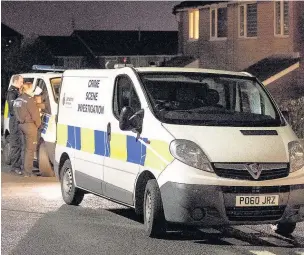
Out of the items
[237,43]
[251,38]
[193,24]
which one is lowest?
[237,43]

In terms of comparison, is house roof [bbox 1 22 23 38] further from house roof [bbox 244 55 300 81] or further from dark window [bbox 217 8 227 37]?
house roof [bbox 244 55 300 81]

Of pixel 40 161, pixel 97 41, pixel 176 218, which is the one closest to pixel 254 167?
pixel 176 218

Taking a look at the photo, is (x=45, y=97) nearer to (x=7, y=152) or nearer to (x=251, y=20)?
(x=7, y=152)

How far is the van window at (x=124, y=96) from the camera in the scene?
9.48 metres

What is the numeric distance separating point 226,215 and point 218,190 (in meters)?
0.26

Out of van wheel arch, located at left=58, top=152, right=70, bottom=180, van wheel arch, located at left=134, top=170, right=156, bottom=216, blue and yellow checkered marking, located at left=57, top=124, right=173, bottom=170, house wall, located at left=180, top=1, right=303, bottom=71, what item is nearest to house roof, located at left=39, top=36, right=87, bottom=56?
house wall, located at left=180, top=1, right=303, bottom=71

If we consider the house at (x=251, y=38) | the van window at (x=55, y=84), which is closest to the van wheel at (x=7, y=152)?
the van window at (x=55, y=84)

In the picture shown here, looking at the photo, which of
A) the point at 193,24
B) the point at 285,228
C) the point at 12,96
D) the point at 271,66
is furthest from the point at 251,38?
the point at 285,228

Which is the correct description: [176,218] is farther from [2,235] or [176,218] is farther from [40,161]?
[40,161]

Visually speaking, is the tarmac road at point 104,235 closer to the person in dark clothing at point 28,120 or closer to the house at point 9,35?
the person in dark clothing at point 28,120

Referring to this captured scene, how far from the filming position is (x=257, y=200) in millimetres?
8266

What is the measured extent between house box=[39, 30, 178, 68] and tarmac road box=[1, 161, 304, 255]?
225 ft

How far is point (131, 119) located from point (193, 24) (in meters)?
29.3

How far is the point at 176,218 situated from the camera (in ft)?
27.1
